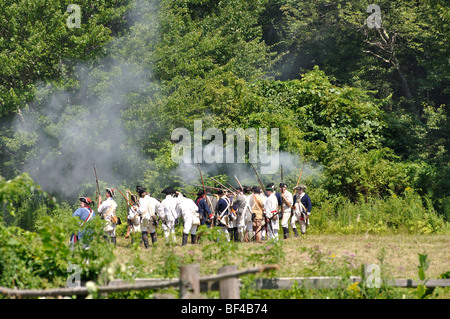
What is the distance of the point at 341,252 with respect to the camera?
13484mm

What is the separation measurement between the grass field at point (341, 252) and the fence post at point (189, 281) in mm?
1686

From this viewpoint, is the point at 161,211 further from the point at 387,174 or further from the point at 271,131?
the point at 387,174

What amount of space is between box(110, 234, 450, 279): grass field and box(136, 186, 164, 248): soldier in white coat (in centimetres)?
67

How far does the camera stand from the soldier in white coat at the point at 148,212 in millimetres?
17062

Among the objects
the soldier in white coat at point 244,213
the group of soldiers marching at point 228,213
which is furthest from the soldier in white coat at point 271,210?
the soldier in white coat at point 244,213

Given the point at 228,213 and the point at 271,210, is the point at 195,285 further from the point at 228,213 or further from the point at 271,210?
the point at 228,213

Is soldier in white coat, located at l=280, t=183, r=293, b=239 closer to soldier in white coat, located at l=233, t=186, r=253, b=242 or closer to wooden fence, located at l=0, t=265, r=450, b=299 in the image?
soldier in white coat, located at l=233, t=186, r=253, b=242

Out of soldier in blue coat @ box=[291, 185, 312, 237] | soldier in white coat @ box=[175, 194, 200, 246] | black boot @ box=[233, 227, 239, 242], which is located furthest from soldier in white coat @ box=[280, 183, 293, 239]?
soldier in white coat @ box=[175, 194, 200, 246]

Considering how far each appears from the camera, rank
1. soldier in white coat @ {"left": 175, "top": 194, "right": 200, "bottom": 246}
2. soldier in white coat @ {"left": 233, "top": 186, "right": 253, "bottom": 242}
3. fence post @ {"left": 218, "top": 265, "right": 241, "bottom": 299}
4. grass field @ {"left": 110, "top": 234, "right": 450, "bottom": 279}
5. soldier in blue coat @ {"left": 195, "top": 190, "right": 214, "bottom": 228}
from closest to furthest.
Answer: fence post @ {"left": 218, "top": 265, "right": 241, "bottom": 299}, grass field @ {"left": 110, "top": 234, "right": 450, "bottom": 279}, soldier in white coat @ {"left": 175, "top": 194, "right": 200, "bottom": 246}, soldier in white coat @ {"left": 233, "top": 186, "right": 253, "bottom": 242}, soldier in blue coat @ {"left": 195, "top": 190, "right": 214, "bottom": 228}

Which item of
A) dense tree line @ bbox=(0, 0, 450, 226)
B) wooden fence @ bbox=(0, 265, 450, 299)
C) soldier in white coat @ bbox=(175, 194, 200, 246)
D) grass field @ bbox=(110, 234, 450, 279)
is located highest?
dense tree line @ bbox=(0, 0, 450, 226)

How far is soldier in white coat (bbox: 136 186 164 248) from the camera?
17062 millimetres

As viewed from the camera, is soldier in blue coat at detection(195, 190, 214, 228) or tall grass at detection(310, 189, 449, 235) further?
tall grass at detection(310, 189, 449, 235)

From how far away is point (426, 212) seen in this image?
20.0m
